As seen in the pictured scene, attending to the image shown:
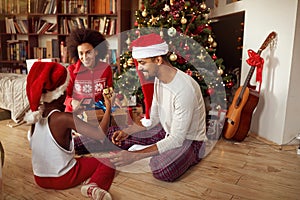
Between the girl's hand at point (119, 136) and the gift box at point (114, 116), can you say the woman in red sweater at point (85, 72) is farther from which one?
the girl's hand at point (119, 136)

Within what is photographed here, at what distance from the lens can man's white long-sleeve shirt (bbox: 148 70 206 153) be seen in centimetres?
146

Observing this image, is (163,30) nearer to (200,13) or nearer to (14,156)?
(200,13)

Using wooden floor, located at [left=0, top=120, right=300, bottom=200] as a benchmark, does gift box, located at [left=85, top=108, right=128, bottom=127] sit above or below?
above

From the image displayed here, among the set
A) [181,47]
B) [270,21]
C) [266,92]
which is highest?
[270,21]

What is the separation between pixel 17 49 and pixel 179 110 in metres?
3.06

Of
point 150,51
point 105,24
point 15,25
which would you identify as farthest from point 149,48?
point 15,25

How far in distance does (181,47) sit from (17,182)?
62.5 inches

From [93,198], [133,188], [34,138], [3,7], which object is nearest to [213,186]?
[133,188]

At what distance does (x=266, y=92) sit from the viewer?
7.38 ft

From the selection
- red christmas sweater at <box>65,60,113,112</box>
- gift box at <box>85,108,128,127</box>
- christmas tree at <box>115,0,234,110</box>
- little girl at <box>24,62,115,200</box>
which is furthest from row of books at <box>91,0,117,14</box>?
little girl at <box>24,62,115,200</box>

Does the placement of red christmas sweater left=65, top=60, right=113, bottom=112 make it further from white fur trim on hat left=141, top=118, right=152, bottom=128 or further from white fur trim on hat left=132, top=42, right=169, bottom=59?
white fur trim on hat left=132, top=42, right=169, bottom=59

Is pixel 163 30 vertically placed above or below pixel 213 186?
above

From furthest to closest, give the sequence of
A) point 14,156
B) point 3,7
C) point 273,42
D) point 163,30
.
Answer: point 3,7, point 163,30, point 273,42, point 14,156

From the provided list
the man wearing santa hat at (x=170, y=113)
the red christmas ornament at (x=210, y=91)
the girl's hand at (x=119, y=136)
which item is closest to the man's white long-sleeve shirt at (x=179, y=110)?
the man wearing santa hat at (x=170, y=113)
